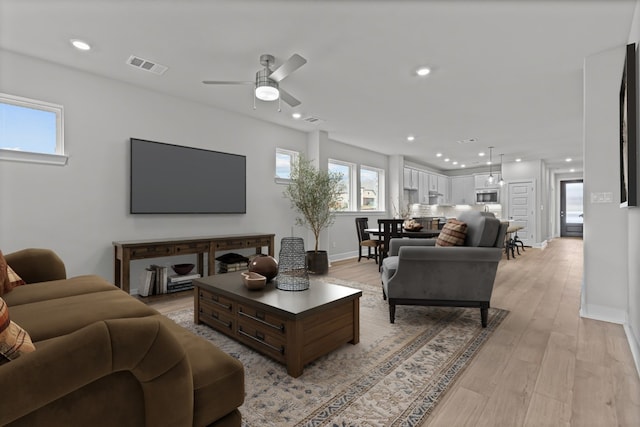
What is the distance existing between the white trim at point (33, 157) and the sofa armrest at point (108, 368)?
325 centimetres

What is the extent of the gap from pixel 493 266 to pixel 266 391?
212 centimetres

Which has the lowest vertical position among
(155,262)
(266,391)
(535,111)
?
(266,391)

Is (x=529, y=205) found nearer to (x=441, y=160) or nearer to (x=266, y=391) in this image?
(x=441, y=160)

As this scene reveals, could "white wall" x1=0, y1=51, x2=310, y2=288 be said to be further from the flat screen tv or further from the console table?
the console table

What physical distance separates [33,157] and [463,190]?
429 inches

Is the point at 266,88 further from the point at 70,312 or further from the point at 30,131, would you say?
the point at 30,131

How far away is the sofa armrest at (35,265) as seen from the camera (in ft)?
7.74

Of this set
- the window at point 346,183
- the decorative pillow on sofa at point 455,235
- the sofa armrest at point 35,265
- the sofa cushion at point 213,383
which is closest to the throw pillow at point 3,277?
the sofa armrest at point 35,265

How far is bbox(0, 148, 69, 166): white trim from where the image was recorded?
9.68 ft

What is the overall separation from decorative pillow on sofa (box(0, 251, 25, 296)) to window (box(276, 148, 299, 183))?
3.67m

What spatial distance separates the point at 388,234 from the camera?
17.2 feet

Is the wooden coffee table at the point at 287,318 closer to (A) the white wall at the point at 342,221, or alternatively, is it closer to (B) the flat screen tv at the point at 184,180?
(B) the flat screen tv at the point at 184,180

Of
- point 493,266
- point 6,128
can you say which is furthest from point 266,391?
point 6,128

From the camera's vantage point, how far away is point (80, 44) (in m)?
2.83
